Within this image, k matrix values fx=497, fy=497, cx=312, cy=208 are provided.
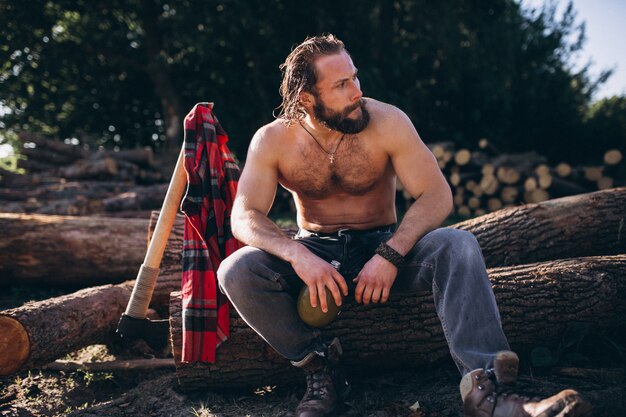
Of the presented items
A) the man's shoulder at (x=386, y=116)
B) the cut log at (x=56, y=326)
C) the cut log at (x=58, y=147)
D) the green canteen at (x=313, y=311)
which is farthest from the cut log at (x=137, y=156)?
the green canteen at (x=313, y=311)

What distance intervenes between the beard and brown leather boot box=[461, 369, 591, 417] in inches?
55.1

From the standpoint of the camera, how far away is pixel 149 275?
10.3ft

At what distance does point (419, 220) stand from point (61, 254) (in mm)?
3599

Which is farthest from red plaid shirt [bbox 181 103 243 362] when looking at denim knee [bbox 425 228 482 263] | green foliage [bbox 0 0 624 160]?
green foliage [bbox 0 0 624 160]

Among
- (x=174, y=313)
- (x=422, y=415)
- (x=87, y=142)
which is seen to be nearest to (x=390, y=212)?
(x=422, y=415)

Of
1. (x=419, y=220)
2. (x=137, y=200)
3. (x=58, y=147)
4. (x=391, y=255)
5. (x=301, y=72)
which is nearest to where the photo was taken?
(x=391, y=255)

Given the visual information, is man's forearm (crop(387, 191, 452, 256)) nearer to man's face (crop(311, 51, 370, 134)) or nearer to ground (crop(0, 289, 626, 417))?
man's face (crop(311, 51, 370, 134))

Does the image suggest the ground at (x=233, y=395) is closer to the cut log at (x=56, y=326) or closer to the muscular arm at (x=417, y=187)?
the cut log at (x=56, y=326)

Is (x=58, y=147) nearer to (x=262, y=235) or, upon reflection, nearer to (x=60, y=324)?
(x=60, y=324)

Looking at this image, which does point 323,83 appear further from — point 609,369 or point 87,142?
point 87,142

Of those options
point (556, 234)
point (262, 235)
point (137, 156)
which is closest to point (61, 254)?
point (262, 235)

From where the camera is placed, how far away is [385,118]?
2801 millimetres

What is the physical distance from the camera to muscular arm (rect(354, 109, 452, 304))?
2.36 metres

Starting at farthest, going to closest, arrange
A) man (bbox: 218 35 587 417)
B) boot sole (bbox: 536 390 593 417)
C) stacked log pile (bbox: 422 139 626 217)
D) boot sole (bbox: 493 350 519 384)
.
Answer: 1. stacked log pile (bbox: 422 139 626 217)
2. man (bbox: 218 35 587 417)
3. boot sole (bbox: 493 350 519 384)
4. boot sole (bbox: 536 390 593 417)
